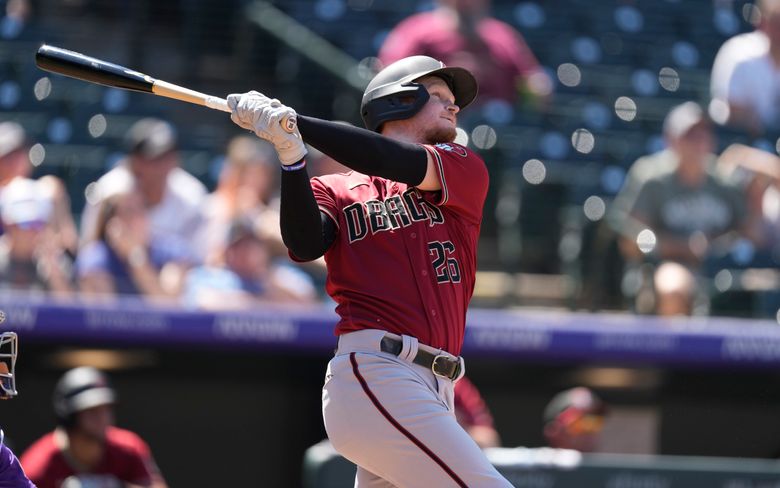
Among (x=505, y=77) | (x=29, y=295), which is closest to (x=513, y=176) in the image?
(x=505, y=77)

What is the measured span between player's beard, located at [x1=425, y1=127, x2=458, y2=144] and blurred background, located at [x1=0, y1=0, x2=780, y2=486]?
97.8 inches

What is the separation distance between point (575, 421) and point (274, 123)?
10.6 ft

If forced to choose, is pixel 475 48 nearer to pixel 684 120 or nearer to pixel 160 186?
pixel 684 120

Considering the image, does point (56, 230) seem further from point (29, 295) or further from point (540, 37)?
point (540, 37)

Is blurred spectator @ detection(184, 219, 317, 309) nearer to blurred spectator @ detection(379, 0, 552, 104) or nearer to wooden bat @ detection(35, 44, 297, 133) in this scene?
blurred spectator @ detection(379, 0, 552, 104)

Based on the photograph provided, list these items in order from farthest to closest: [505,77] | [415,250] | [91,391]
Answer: [505,77] → [91,391] → [415,250]

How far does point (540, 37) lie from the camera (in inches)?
353

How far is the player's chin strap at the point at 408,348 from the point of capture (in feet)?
10.9

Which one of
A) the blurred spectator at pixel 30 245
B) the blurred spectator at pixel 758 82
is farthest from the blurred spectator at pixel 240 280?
the blurred spectator at pixel 758 82

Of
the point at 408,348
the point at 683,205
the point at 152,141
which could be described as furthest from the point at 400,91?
the point at 683,205

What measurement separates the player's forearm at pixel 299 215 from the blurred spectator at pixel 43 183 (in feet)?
10.2

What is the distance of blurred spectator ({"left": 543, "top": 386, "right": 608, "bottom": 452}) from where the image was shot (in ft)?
19.6

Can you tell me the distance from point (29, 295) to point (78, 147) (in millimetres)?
1697

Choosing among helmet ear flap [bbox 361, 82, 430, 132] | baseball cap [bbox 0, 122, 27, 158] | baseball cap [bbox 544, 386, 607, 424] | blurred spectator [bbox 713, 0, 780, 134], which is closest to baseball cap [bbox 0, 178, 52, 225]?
baseball cap [bbox 0, 122, 27, 158]
